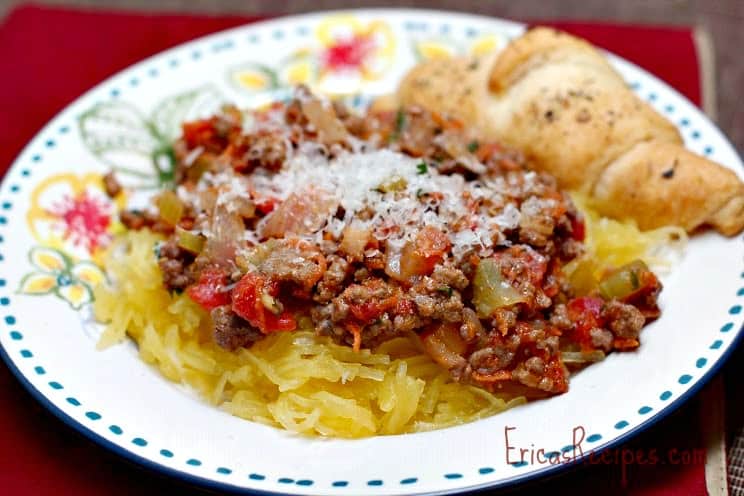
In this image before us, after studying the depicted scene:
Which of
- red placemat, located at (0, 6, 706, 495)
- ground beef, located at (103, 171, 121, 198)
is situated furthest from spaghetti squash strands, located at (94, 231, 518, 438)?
ground beef, located at (103, 171, 121, 198)

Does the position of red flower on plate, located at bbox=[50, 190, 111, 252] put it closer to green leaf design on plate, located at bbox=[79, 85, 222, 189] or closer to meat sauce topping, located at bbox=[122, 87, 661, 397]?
green leaf design on plate, located at bbox=[79, 85, 222, 189]

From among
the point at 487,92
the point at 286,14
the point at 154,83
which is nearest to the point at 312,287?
the point at 487,92

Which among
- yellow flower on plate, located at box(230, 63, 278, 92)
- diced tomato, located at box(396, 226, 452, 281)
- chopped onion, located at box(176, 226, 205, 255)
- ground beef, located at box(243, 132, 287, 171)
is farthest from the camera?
yellow flower on plate, located at box(230, 63, 278, 92)

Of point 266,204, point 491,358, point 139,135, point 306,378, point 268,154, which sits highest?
point 139,135

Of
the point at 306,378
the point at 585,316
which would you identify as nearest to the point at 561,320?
the point at 585,316

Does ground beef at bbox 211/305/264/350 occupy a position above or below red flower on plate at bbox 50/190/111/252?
below

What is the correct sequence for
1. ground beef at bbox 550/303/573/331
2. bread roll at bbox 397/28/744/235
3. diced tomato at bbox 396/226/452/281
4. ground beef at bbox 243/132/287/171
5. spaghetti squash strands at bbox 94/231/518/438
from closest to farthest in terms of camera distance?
spaghetti squash strands at bbox 94/231/518/438, diced tomato at bbox 396/226/452/281, ground beef at bbox 550/303/573/331, bread roll at bbox 397/28/744/235, ground beef at bbox 243/132/287/171

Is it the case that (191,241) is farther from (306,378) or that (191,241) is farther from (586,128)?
(586,128)
